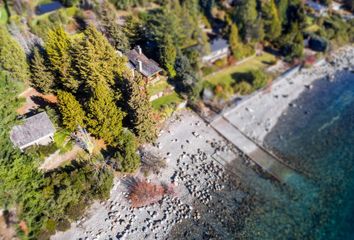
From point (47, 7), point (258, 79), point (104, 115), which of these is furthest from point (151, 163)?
point (47, 7)

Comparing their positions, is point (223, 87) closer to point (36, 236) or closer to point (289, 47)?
point (289, 47)

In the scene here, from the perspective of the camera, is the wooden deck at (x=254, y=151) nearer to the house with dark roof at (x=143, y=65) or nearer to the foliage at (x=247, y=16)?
the house with dark roof at (x=143, y=65)

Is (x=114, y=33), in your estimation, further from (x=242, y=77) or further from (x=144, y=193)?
(x=144, y=193)

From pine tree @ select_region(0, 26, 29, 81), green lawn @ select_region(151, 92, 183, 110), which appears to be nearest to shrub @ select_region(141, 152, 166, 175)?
green lawn @ select_region(151, 92, 183, 110)

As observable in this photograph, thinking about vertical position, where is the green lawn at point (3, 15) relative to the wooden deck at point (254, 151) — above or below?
above

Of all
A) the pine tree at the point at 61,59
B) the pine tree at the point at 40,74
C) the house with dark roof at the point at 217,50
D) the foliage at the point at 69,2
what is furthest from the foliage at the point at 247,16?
the pine tree at the point at 40,74

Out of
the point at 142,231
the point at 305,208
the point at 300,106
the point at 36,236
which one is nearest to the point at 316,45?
the point at 300,106

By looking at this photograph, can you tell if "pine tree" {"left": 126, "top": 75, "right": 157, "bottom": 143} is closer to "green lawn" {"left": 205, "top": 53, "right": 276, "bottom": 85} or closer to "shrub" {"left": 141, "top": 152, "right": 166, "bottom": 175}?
"shrub" {"left": 141, "top": 152, "right": 166, "bottom": 175}
